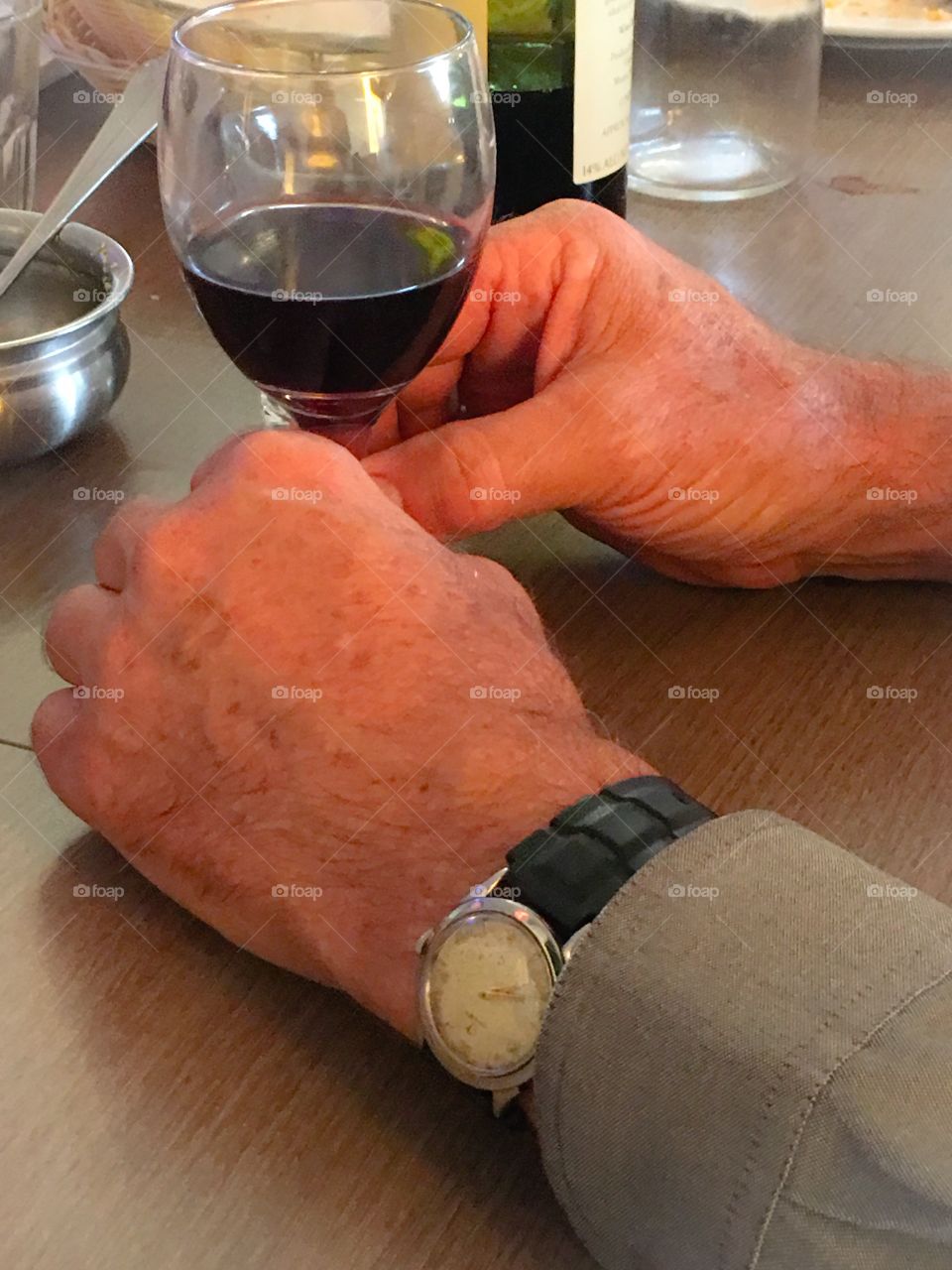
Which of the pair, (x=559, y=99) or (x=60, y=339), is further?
(x=559, y=99)

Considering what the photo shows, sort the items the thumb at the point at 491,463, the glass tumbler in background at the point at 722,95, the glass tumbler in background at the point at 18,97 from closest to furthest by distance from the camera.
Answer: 1. the thumb at the point at 491,463
2. the glass tumbler in background at the point at 18,97
3. the glass tumbler in background at the point at 722,95

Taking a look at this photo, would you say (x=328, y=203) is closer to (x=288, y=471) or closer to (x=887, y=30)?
(x=288, y=471)

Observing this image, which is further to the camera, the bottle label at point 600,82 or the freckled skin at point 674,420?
the bottle label at point 600,82

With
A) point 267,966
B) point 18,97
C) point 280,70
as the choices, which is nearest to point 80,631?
point 267,966

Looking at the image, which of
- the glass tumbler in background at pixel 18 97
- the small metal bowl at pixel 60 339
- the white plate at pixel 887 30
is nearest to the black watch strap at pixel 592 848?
the small metal bowl at pixel 60 339

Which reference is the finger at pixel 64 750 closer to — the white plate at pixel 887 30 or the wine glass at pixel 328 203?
the wine glass at pixel 328 203

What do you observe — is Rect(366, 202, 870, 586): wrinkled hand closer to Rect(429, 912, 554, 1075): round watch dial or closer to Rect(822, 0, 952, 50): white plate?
Rect(429, 912, 554, 1075): round watch dial
